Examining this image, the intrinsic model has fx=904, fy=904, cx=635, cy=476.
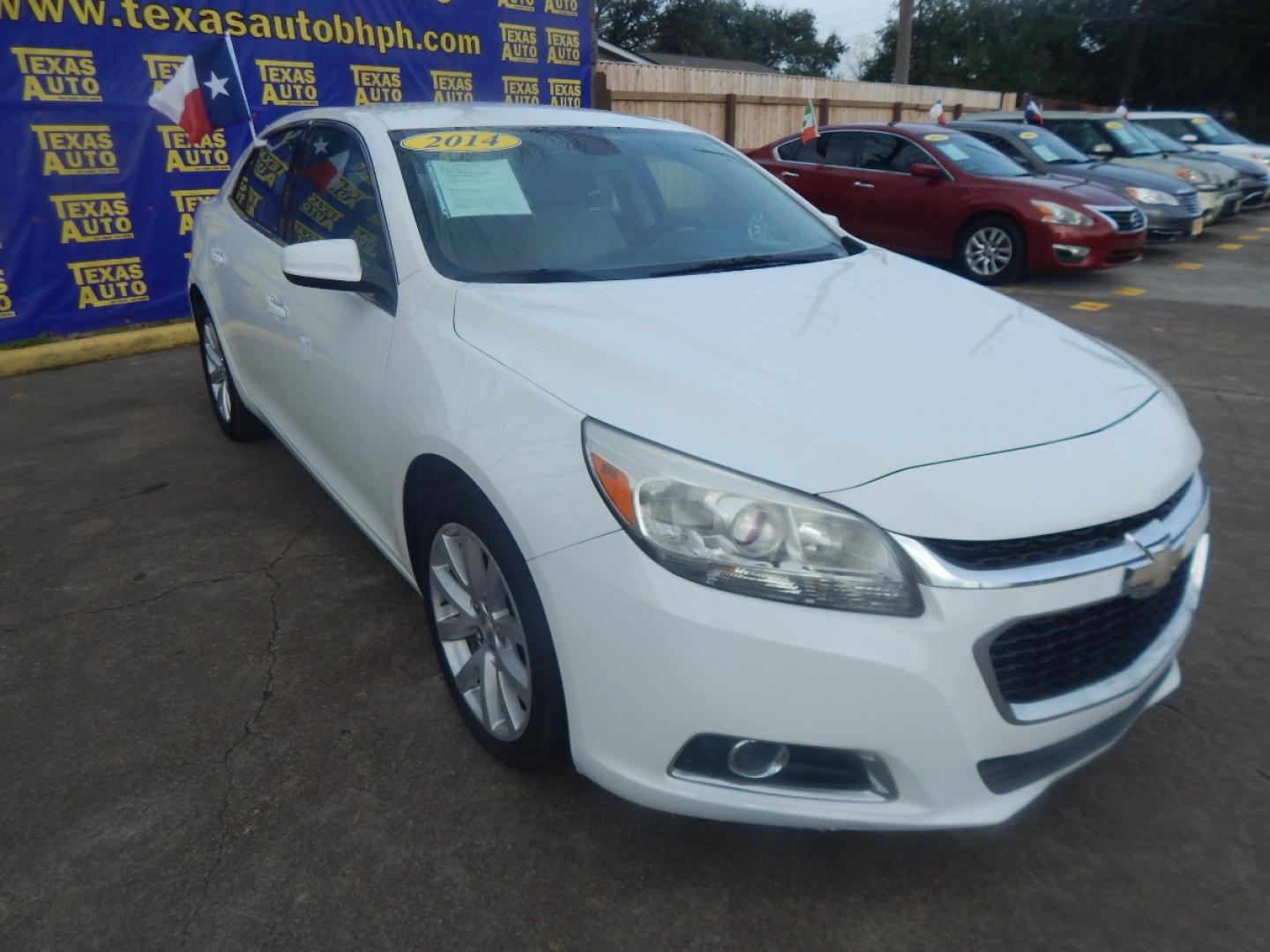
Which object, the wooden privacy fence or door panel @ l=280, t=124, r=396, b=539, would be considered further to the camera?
the wooden privacy fence

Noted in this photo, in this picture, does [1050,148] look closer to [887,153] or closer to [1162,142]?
[887,153]

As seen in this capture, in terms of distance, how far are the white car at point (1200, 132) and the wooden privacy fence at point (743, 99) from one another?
4.19m

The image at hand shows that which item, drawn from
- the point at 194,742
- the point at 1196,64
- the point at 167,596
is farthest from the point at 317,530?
the point at 1196,64

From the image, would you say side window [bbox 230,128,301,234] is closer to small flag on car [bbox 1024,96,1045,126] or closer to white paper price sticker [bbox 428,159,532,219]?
white paper price sticker [bbox 428,159,532,219]

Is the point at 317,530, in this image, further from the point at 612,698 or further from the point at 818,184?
the point at 818,184

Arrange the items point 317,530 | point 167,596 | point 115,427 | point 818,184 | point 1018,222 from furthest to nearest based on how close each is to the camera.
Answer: point 818,184 → point 1018,222 → point 115,427 → point 317,530 → point 167,596

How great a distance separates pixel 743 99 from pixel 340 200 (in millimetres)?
11344

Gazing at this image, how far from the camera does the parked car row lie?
28.2 ft

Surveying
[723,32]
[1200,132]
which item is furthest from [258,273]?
[723,32]

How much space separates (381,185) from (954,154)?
26.4 ft

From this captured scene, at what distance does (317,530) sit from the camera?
12.2ft

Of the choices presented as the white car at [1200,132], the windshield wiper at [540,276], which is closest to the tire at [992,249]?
the windshield wiper at [540,276]

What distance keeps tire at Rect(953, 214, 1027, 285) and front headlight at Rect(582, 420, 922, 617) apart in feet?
26.8

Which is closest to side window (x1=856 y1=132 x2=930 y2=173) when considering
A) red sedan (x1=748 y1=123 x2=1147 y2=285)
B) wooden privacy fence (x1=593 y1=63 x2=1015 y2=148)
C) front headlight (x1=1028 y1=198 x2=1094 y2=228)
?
red sedan (x1=748 y1=123 x2=1147 y2=285)
